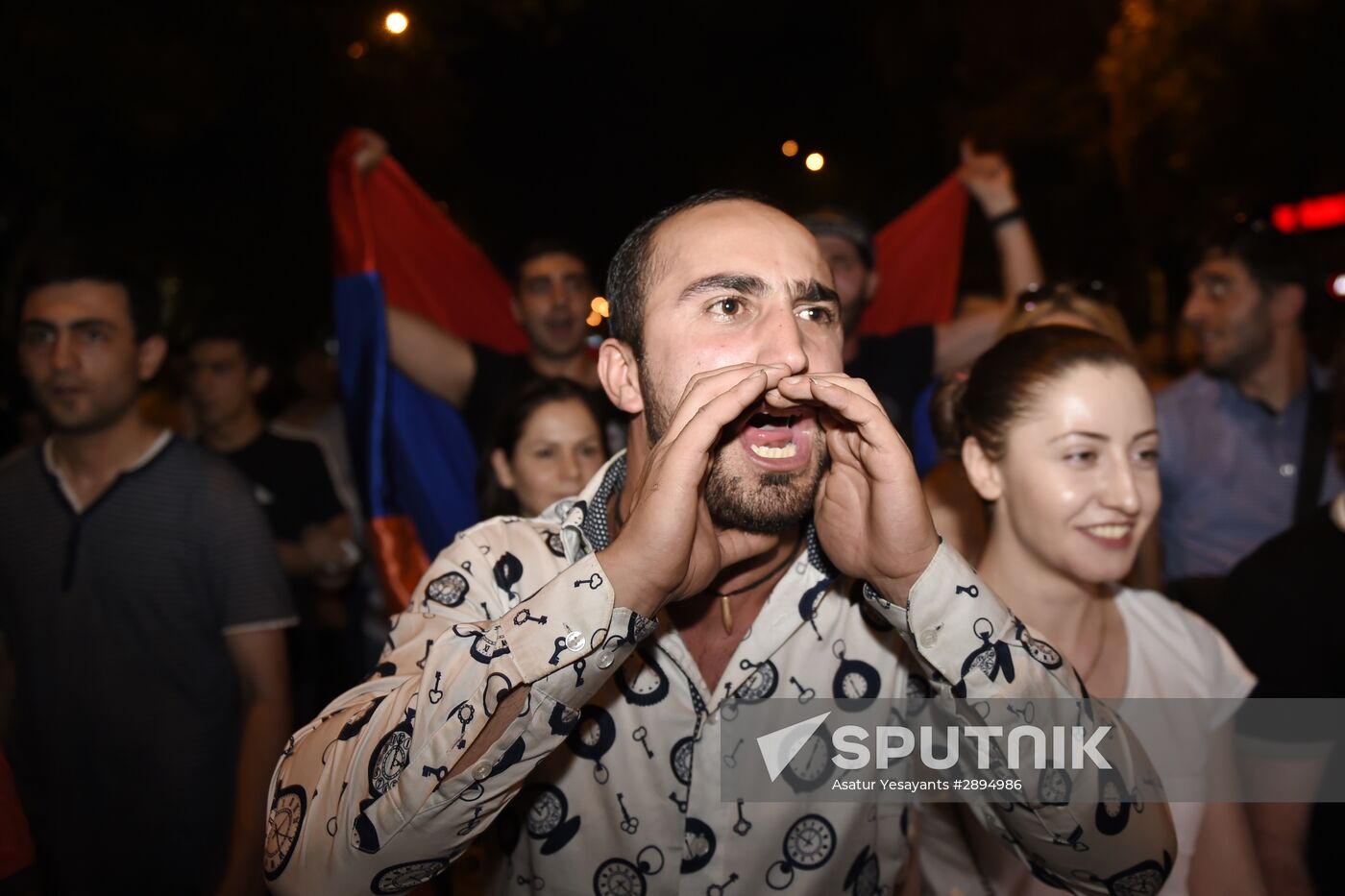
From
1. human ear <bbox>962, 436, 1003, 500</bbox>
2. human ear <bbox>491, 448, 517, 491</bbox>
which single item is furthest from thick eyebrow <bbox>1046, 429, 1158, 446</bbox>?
human ear <bbox>491, 448, 517, 491</bbox>

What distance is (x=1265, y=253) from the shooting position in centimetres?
464

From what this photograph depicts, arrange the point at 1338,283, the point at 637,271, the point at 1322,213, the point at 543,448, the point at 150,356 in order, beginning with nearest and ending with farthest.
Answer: the point at 637,271 → the point at 150,356 → the point at 543,448 → the point at 1338,283 → the point at 1322,213

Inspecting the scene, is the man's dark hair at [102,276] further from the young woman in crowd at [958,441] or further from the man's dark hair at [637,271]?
the young woman in crowd at [958,441]

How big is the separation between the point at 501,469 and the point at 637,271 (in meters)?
1.82

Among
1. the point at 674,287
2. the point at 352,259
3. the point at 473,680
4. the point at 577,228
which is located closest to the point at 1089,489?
the point at 674,287

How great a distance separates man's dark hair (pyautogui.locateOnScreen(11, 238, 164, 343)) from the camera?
3.31 metres

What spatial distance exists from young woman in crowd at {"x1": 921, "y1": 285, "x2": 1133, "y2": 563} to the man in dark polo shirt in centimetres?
214

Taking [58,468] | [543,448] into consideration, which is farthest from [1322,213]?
[58,468]

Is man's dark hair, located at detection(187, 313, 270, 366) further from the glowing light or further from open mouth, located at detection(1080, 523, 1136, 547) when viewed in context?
the glowing light

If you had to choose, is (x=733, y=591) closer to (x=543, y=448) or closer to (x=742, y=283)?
(x=742, y=283)

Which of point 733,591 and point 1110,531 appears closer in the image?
point 733,591

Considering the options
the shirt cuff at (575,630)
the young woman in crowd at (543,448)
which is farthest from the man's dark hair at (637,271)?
the young woman in crowd at (543,448)

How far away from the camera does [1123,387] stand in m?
2.41

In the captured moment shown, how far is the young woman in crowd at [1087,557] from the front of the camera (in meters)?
2.34
